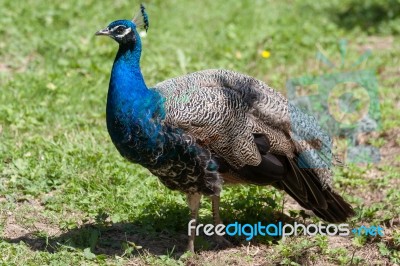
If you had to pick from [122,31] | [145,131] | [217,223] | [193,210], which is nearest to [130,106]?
[145,131]

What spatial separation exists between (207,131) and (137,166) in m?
1.32

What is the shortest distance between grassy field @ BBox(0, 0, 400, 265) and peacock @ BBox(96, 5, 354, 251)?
36cm

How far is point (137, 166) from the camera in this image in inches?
217

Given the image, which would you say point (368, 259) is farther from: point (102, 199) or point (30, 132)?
point (30, 132)

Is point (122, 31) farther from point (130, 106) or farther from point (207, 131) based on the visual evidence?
point (207, 131)

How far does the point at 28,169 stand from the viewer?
526 cm

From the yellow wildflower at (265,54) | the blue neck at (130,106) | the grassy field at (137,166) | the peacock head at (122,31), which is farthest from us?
the yellow wildflower at (265,54)

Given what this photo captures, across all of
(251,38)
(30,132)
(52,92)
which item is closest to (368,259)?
(30,132)

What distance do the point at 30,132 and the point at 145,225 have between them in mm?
1566

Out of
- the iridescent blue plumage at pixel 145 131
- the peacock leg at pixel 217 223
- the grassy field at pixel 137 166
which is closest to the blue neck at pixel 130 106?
the iridescent blue plumage at pixel 145 131

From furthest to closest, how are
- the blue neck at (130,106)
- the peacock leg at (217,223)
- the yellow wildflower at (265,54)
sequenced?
the yellow wildflower at (265,54), the peacock leg at (217,223), the blue neck at (130,106)

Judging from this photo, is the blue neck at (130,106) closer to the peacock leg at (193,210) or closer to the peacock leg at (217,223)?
the peacock leg at (193,210)

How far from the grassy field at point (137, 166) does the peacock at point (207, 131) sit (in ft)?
1.19

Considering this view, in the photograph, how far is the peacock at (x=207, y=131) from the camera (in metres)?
4.25
